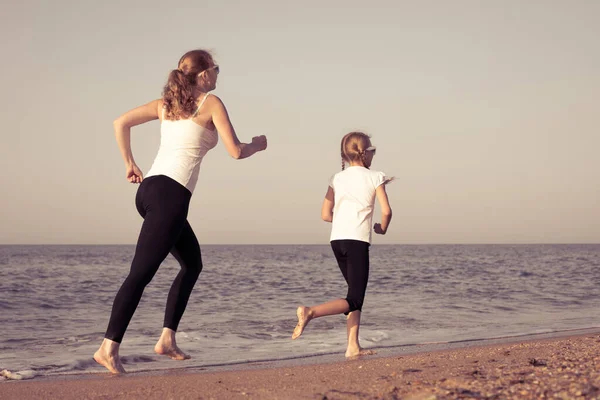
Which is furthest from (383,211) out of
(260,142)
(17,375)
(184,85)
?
(17,375)

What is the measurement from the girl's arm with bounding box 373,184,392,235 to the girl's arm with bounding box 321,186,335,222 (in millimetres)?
400

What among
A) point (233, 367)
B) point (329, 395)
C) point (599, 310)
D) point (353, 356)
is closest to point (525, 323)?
point (599, 310)

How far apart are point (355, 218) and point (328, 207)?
0.33m

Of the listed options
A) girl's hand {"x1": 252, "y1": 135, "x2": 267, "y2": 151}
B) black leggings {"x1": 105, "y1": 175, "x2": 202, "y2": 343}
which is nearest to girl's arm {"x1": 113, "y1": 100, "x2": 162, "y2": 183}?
black leggings {"x1": 105, "y1": 175, "x2": 202, "y2": 343}

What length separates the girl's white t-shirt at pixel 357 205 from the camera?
495 cm

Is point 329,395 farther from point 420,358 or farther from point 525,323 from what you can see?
point 525,323

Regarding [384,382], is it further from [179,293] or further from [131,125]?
[131,125]

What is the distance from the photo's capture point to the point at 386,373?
3.67 m

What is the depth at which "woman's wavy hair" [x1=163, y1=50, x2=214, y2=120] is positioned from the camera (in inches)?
157

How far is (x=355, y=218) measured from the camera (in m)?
4.95

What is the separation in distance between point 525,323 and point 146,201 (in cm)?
628

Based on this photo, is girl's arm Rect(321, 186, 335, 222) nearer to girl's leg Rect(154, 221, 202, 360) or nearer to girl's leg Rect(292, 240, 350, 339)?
girl's leg Rect(292, 240, 350, 339)

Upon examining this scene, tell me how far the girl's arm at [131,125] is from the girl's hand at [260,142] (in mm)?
645

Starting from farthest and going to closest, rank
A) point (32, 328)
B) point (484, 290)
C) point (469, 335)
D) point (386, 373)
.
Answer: point (484, 290) → point (32, 328) → point (469, 335) → point (386, 373)
